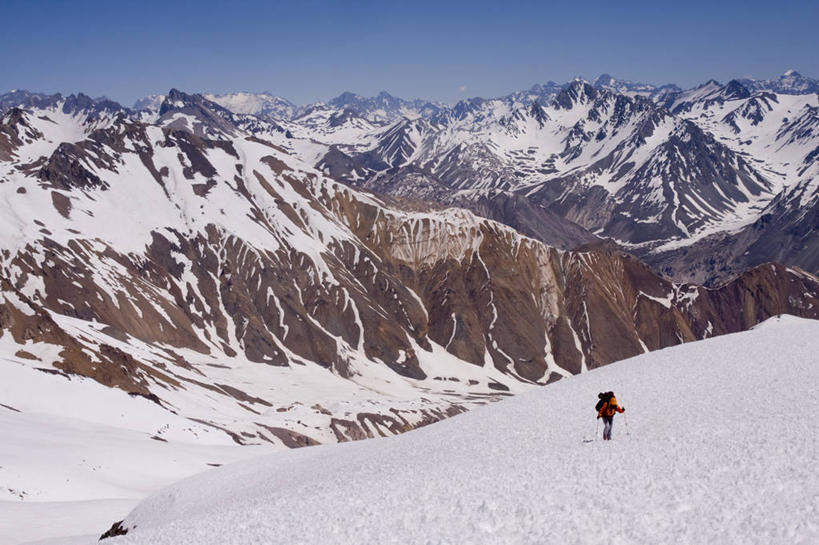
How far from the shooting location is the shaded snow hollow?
1892 centimetres

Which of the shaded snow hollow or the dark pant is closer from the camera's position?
the shaded snow hollow

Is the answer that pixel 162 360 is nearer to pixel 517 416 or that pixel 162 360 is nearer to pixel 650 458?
pixel 517 416

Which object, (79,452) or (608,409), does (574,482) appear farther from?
(79,452)

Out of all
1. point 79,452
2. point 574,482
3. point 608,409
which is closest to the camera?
point 574,482

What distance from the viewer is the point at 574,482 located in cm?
2223

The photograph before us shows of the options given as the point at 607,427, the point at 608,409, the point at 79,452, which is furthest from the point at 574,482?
the point at 79,452

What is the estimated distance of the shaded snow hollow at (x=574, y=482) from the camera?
18922 millimetres

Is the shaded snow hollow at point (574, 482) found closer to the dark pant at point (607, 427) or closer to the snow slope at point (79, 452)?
the dark pant at point (607, 427)

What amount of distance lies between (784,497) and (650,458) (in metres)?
5.34

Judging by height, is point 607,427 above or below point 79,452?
below

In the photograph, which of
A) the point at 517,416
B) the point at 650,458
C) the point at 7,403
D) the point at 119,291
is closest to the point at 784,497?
the point at 650,458

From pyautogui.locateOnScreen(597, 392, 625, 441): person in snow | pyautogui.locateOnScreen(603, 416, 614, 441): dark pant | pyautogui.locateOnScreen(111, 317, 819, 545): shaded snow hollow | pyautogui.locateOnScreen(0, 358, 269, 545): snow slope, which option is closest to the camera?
pyautogui.locateOnScreen(111, 317, 819, 545): shaded snow hollow

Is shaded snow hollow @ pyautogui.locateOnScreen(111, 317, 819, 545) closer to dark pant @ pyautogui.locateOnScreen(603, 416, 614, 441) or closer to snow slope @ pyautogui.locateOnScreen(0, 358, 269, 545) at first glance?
dark pant @ pyautogui.locateOnScreen(603, 416, 614, 441)

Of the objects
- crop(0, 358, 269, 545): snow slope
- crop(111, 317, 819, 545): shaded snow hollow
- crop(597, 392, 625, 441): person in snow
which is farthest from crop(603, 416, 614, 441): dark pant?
crop(0, 358, 269, 545): snow slope
